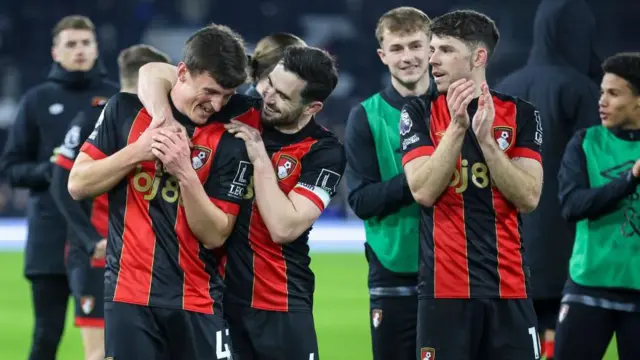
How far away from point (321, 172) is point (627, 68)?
193 cm

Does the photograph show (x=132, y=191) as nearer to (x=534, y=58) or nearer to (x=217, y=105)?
Result: (x=217, y=105)

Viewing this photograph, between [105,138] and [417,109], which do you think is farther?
[417,109]

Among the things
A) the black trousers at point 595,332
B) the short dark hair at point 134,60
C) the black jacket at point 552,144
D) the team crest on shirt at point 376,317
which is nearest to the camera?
the team crest on shirt at point 376,317

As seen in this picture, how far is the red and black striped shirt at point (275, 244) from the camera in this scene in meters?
4.37

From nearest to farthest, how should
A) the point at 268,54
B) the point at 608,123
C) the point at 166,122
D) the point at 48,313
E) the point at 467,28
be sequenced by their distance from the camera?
1. the point at 166,122
2. the point at 467,28
3. the point at 268,54
4. the point at 608,123
5. the point at 48,313

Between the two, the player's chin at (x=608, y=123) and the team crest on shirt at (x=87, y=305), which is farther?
the team crest on shirt at (x=87, y=305)

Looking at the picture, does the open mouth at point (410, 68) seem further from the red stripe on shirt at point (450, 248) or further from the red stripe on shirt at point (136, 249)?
the red stripe on shirt at point (136, 249)

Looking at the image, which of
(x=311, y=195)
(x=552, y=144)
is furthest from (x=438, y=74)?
(x=552, y=144)

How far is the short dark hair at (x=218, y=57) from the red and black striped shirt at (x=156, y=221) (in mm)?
242

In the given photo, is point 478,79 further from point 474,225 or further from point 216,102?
point 216,102

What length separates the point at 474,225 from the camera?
436 cm

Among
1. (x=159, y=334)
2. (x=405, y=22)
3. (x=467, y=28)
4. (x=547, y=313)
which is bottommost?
(x=547, y=313)

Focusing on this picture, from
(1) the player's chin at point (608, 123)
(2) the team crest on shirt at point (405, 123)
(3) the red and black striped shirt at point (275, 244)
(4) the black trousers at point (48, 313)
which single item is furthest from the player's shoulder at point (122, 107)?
(4) the black trousers at point (48, 313)

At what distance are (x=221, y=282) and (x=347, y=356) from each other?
4388 millimetres
